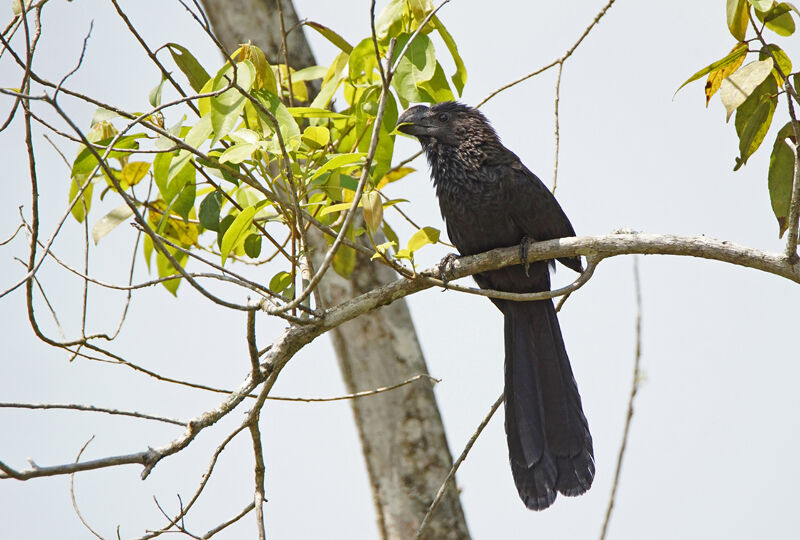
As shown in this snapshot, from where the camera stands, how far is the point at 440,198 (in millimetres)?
3646

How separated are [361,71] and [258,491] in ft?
4.72

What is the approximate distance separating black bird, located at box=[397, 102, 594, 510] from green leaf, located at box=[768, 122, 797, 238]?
107 cm

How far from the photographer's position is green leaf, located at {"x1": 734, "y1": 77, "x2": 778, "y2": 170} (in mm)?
2389

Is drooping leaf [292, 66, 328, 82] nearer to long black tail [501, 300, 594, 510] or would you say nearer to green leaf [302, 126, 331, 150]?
green leaf [302, 126, 331, 150]

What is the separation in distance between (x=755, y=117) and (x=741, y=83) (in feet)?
0.68

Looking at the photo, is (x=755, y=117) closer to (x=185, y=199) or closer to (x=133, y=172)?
(x=185, y=199)

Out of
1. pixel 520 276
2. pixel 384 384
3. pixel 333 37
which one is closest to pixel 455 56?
pixel 333 37

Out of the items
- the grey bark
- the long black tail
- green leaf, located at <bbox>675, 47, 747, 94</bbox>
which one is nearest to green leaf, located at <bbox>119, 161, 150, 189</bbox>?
the grey bark

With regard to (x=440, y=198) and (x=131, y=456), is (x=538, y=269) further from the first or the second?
(x=131, y=456)

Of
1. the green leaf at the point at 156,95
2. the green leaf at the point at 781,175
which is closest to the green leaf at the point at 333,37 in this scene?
the green leaf at the point at 156,95

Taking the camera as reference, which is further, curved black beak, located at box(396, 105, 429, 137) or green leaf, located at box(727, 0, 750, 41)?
curved black beak, located at box(396, 105, 429, 137)

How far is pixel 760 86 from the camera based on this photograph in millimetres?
2373

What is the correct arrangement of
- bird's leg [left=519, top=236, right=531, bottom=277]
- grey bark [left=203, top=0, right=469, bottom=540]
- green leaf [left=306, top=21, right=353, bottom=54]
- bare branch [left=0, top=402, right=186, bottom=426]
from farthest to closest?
grey bark [left=203, top=0, right=469, bottom=540] → bird's leg [left=519, top=236, right=531, bottom=277] → green leaf [left=306, top=21, right=353, bottom=54] → bare branch [left=0, top=402, right=186, bottom=426]

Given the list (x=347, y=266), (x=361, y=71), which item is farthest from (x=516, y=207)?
(x=361, y=71)
